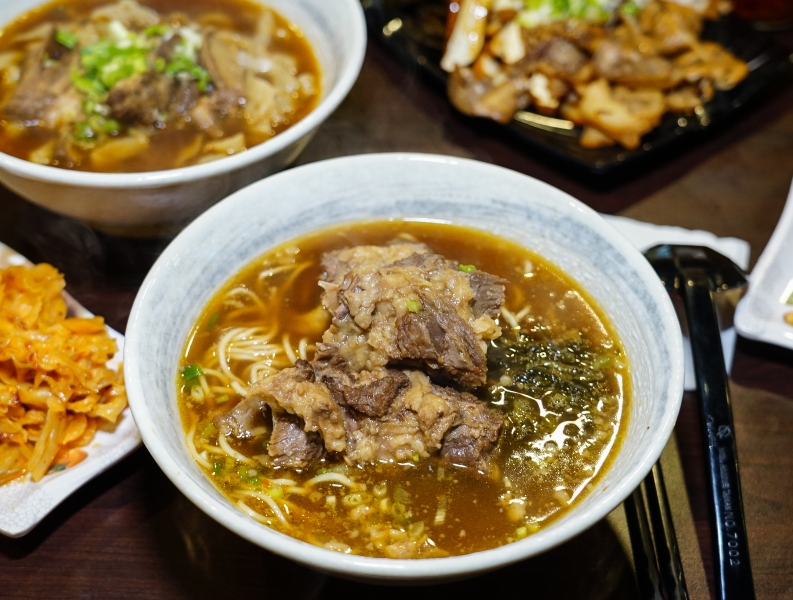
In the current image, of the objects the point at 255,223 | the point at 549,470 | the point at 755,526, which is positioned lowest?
the point at 755,526

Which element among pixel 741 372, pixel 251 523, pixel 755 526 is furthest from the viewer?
pixel 741 372

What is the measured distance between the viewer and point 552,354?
2297 millimetres

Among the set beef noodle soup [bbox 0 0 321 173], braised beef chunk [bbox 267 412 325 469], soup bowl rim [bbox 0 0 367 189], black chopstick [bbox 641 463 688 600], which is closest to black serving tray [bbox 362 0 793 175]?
beef noodle soup [bbox 0 0 321 173]

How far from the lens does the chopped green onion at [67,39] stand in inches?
130

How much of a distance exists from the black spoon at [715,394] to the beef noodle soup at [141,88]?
180 cm

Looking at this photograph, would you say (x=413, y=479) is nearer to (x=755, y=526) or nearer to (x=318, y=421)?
(x=318, y=421)

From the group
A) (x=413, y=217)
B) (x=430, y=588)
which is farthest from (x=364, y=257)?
(x=430, y=588)

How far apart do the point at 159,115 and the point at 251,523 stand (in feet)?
7.12

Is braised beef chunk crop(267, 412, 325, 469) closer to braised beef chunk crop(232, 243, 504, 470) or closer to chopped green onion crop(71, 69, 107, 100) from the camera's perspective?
braised beef chunk crop(232, 243, 504, 470)

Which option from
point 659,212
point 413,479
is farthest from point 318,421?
point 659,212

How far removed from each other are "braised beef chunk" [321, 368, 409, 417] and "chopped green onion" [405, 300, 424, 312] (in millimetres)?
204

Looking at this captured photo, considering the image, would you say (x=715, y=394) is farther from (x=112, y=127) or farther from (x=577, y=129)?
→ (x=112, y=127)

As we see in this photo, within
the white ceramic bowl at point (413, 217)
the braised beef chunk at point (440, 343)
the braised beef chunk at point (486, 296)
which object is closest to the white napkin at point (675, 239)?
the white ceramic bowl at point (413, 217)

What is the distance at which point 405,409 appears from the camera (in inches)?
79.7
